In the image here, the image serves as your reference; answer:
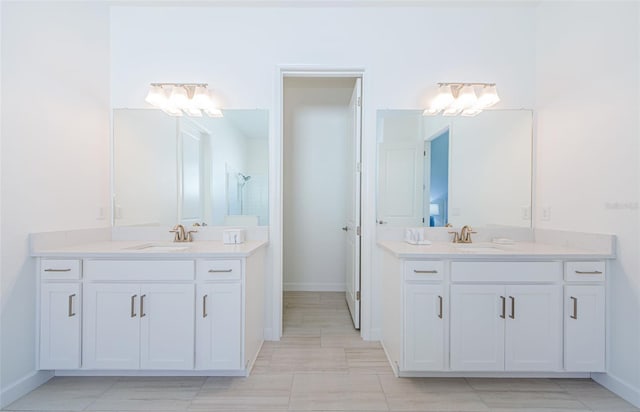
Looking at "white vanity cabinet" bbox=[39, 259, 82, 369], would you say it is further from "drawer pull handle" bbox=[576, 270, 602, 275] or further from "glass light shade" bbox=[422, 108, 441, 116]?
"drawer pull handle" bbox=[576, 270, 602, 275]

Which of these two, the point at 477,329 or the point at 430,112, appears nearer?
the point at 477,329

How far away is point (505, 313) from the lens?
1.97m

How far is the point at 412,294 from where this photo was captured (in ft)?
6.50

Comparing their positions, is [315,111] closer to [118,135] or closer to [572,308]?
[118,135]

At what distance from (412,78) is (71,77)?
2.55m

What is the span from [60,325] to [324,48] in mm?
2700

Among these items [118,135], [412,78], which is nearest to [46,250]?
[118,135]

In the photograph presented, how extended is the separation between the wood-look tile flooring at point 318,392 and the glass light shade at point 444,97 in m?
2.02

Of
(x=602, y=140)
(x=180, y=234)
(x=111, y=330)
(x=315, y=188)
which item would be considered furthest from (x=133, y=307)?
(x=602, y=140)

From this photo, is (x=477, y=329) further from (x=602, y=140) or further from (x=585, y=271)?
(x=602, y=140)

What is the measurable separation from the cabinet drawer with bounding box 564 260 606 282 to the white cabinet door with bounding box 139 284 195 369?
2342 millimetres

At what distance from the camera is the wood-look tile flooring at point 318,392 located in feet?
5.88

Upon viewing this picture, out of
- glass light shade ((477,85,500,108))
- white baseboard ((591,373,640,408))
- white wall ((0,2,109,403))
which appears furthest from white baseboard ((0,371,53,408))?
glass light shade ((477,85,500,108))

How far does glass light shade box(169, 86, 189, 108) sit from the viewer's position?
2.55 metres
